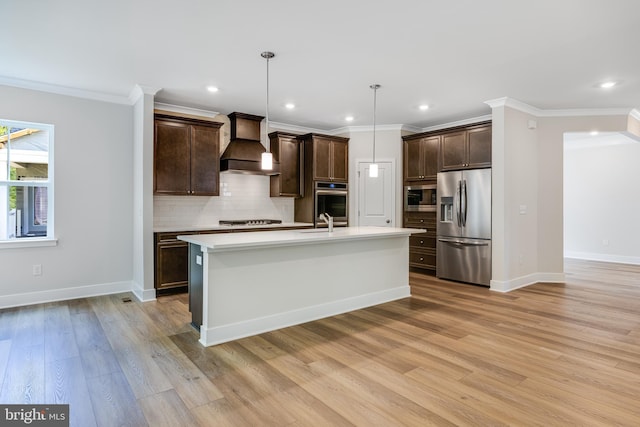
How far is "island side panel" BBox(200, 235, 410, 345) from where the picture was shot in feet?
10.6

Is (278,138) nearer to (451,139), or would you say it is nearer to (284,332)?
(451,139)

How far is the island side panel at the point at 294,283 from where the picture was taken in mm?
3229

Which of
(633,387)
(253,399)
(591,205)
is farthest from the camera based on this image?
(591,205)

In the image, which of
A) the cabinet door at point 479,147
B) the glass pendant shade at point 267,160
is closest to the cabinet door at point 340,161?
the cabinet door at point 479,147

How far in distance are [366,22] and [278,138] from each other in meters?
3.49

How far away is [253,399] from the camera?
227cm

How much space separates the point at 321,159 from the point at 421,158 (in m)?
1.75

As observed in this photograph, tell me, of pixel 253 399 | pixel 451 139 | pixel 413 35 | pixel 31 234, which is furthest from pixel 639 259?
pixel 31 234

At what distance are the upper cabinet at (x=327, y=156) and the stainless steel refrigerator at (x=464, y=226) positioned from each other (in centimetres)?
174

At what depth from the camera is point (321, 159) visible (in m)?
6.37

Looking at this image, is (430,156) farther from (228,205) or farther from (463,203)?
(228,205)

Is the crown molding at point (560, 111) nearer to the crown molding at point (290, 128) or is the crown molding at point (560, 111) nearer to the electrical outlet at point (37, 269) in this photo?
the crown molding at point (290, 128)

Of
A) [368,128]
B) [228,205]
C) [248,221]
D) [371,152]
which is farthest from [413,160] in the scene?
[228,205]

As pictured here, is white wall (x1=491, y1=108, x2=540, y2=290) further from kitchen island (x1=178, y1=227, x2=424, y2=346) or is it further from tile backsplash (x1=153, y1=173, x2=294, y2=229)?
tile backsplash (x1=153, y1=173, x2=294, y2=229)
